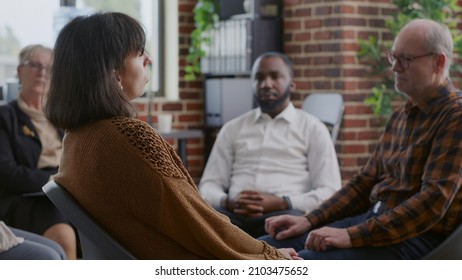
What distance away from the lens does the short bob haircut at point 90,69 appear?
168 cm

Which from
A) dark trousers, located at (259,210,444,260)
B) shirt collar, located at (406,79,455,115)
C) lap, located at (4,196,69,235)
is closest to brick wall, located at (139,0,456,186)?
lap, located at (4,196,69,235)

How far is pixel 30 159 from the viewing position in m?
3.25

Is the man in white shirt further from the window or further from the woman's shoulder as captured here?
the woman's shoulder

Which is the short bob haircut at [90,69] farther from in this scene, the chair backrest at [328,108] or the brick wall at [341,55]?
the brick wall at [341,55]

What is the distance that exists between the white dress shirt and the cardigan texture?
154cm

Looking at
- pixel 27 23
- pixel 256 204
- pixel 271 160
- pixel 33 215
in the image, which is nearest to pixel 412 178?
pixel 256 204

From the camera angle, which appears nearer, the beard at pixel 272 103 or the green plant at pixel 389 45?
the beard at pixel 272 103

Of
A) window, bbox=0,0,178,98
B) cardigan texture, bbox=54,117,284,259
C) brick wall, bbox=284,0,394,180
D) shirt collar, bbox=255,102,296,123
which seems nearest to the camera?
cardigan texture, bbox=54,117,284,259

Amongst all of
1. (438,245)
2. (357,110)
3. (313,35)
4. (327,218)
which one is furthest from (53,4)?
(438,245)

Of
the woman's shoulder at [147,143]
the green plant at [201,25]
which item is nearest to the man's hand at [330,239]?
the woman's shoulder at [147,143]

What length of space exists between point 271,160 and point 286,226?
76cm

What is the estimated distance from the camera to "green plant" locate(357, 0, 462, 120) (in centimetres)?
439

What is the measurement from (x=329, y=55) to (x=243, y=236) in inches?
115

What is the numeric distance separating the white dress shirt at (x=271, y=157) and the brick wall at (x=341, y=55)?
1216mm
